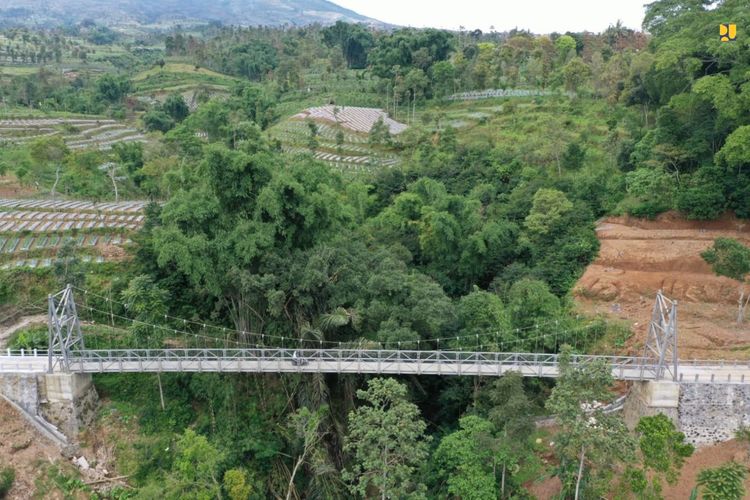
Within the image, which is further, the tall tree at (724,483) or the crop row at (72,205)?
the crop row at (72,205)

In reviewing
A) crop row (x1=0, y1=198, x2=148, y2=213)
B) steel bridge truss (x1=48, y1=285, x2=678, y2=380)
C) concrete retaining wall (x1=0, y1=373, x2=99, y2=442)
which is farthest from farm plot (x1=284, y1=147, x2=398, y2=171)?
concrete retaining wall (x1=0, y1=373, x2=99, y2=442)

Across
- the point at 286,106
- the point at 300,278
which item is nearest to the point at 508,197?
the point at 300,278

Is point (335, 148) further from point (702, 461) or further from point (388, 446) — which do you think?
point (702, 461)

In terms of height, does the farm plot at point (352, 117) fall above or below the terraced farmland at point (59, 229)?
above

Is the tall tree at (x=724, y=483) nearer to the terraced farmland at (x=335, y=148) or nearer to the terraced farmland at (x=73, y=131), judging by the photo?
the terraced farmland at (x=335, y=148)

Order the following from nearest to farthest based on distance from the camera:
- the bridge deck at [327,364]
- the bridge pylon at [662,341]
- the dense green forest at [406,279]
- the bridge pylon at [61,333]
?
1. the dense green forest at [406,279]
2. the bridge pylon at [662,341]
3. the bridge pylon at [61,333]
4. the bridge deck at [327,364]

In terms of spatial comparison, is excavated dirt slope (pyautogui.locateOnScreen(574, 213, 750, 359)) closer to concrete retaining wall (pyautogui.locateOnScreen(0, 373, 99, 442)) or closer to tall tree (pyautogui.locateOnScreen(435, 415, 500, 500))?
tall tree (pyautogui.locateOnScreen(435, 415, 500, 500))

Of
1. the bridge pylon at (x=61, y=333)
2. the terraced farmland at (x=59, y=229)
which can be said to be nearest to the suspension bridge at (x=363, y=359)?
the bridge pylon at (x=61, y=333)
